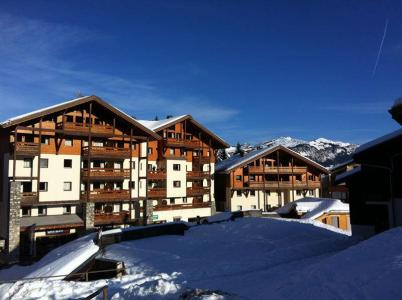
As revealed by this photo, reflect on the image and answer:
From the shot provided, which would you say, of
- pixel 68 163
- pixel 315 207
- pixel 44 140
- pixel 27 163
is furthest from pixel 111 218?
pixel 315 207

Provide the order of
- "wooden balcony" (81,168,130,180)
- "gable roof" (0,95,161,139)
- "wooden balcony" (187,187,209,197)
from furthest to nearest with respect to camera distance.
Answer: "wooden balcony" (187,187,209,197) → "wooden balcony" (81,168,130,180) → "gable roof" (0,95,161,139)

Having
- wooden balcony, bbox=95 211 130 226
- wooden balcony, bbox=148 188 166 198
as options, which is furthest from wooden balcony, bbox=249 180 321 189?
wooden balcony, bbox=95 211 130 226

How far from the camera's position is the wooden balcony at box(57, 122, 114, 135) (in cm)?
3575

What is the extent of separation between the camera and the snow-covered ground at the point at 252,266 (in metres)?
10.7

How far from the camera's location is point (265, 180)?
179ft

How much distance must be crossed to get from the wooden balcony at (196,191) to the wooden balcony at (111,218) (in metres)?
9.81

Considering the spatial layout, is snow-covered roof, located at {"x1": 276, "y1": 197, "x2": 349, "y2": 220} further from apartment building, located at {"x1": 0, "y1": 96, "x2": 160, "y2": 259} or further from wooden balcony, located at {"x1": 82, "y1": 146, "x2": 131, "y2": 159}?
wooden balcony, located at {"x1": 82, "y1": 146, "x2": 131, "y2": 159}

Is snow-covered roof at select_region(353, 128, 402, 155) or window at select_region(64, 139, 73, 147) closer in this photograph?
snow-covered roof at select_region(353, 128, 402, 155)

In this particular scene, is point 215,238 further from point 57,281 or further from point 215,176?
point 215,176

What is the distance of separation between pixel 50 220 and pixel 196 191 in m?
18.6

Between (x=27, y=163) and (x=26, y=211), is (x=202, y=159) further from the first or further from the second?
(x=26, y=211)

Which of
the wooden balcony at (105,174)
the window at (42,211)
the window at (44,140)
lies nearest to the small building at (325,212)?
the wooden balcony at (105,174)

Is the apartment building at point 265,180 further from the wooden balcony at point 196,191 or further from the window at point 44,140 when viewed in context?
the window at point 44,140

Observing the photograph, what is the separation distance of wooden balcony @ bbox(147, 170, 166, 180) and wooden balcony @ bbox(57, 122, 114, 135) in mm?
7057
